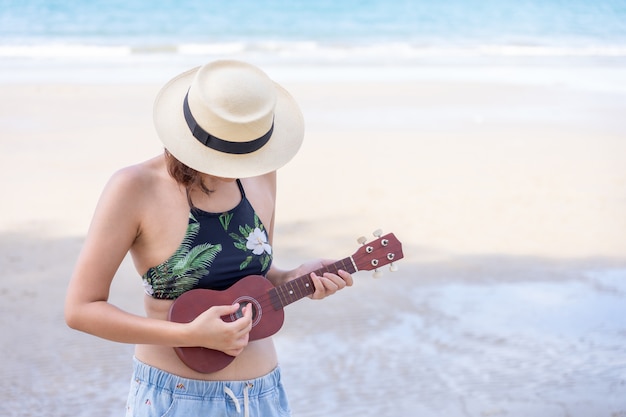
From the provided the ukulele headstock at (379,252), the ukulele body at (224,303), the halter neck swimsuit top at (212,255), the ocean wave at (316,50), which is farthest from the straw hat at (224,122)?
the ocean wave at (316,50)

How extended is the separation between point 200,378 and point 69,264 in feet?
15.6

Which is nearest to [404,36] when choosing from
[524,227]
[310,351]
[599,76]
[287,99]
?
[599,76]

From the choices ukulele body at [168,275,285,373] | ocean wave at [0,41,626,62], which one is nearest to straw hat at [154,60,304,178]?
ukulele body at [168,275,285,373]

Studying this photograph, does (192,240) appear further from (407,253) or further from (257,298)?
(407,253)

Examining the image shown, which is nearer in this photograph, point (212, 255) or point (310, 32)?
point (212, 255)

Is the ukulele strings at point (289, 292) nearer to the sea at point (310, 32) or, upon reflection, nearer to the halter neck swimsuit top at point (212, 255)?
the halter neck swimsuit top at point (212, 255)

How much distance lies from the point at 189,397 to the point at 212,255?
35 cm

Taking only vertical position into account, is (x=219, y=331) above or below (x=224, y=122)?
below

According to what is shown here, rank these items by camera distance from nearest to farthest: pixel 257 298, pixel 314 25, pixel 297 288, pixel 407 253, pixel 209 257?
pixel 209 257, pixel 257 298, pixel 297 288, pixel 407 253, pixel 314 25

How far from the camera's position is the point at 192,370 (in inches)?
90.8

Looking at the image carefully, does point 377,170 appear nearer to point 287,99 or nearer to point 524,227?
point 524,227

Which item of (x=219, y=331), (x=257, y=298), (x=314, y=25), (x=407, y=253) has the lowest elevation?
(x=219, y=331)

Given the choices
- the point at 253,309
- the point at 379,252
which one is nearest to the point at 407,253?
the point at 379,252

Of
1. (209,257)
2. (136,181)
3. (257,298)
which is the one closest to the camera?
(136,181)
